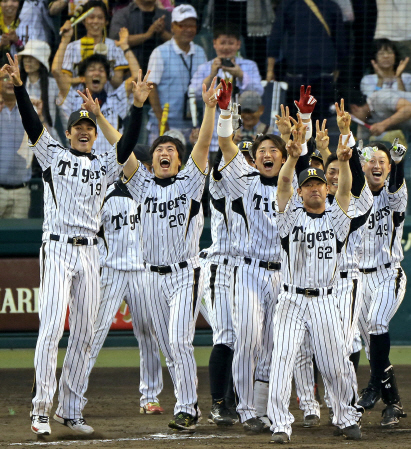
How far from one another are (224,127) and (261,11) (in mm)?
5073

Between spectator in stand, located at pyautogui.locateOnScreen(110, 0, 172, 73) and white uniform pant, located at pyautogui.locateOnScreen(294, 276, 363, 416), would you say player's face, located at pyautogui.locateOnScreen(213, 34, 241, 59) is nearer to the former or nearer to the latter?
spectator in stand, located at pyautogui.locateOnScreen(110, 0, 172, 73)

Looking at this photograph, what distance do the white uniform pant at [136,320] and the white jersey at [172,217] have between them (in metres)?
0.90

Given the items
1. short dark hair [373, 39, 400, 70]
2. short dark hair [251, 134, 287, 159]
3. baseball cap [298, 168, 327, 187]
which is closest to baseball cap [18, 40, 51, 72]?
short dark hair [373, 39, 400, 70]

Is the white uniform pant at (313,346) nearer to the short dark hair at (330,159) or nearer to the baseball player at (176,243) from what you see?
the baseball player at (176,243)

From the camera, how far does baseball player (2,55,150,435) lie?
17.3 feet

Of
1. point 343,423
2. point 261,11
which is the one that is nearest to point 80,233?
point 343,423

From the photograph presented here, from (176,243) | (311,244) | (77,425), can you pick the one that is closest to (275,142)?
(311,244)

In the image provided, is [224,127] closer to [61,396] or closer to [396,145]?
[396,145]

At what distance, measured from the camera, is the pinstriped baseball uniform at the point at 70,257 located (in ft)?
17.2

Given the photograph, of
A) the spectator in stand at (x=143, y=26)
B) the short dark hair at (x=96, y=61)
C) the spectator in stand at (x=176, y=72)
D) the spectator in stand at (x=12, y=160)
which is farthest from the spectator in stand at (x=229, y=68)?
the spectator in stand at (x=12, y=160)

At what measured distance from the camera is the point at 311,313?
5121 mm

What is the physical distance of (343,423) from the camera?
5.21m

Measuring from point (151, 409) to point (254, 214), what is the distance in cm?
172

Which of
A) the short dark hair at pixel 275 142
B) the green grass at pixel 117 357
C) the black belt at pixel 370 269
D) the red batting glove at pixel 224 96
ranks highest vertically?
the red batting glove at pixel 224 96
